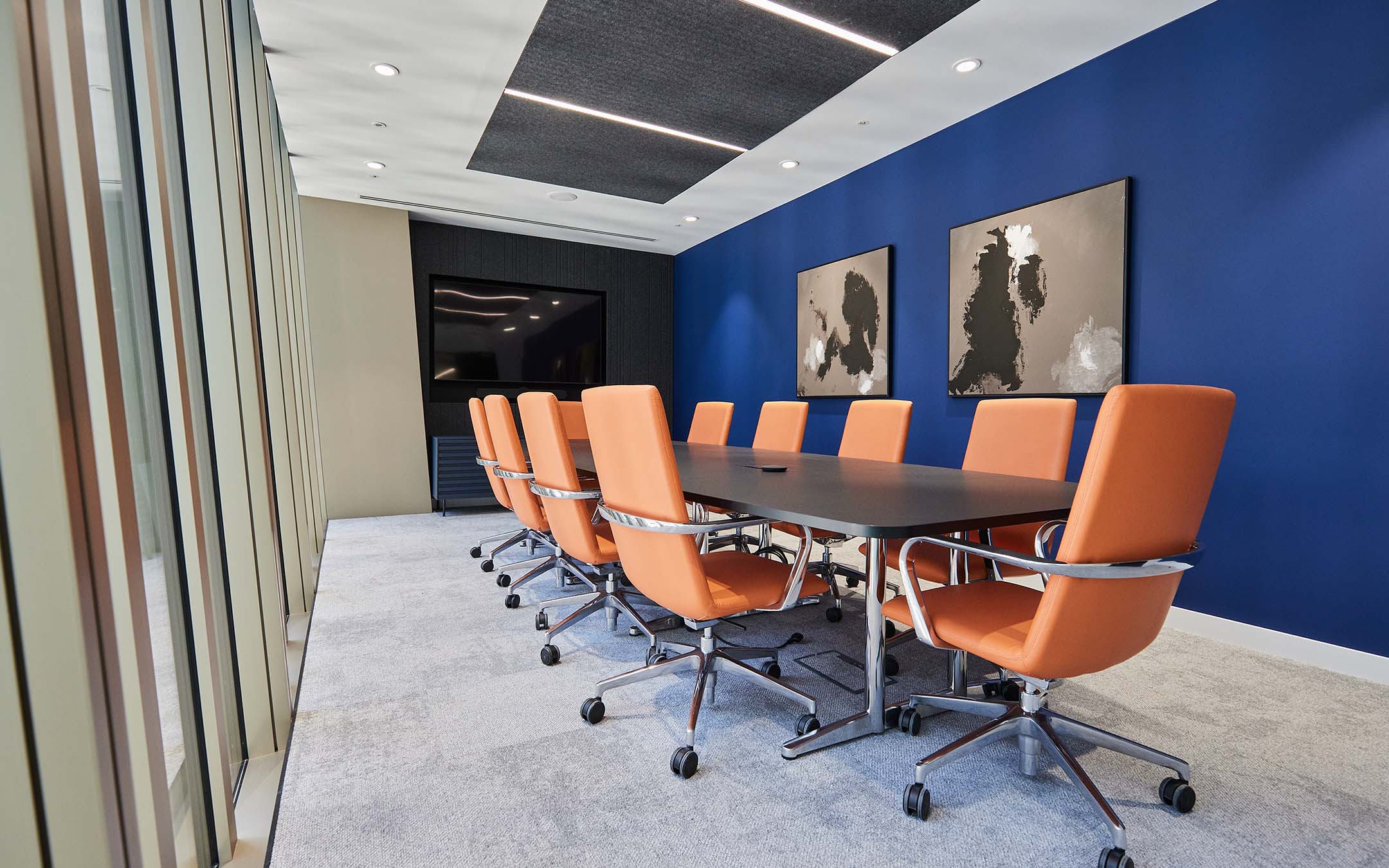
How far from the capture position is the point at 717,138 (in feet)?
15.2

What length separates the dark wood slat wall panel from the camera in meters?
7.00

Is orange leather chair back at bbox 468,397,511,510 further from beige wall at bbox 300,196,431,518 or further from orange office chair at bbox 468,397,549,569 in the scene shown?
beige wall at bbox 300,196,431,518

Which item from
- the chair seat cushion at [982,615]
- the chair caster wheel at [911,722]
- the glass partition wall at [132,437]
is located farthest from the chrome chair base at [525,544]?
the chair seat cushion at [982,615]

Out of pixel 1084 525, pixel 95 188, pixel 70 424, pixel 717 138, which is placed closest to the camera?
pixel 70 424

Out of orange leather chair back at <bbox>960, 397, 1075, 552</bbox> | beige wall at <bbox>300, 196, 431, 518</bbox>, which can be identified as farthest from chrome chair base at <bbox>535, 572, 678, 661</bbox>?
beige wall at <bbox>300, 196, 431, 518</bbox>

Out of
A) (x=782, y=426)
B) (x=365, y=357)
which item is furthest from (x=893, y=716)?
(x=365, y=357)

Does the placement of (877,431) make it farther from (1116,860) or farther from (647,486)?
(1116,860)

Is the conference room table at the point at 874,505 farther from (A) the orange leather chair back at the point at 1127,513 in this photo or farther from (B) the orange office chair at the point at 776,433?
(B) the orange office chair at the point at 776,433

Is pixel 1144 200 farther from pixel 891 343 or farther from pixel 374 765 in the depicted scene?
pixel 374 765

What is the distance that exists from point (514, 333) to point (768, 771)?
6.35 metres

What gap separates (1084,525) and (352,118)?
493cm

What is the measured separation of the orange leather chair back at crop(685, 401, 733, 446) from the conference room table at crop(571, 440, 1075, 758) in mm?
1966

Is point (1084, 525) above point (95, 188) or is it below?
below

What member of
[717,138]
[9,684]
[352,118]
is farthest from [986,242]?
[9,684]
